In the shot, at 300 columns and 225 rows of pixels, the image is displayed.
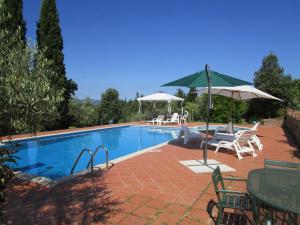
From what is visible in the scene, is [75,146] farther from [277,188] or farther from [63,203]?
[277,188]

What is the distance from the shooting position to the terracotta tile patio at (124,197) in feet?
11.0

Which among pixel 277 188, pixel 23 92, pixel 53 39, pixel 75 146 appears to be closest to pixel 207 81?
pixel 277 188

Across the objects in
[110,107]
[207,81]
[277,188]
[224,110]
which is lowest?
[277,188]

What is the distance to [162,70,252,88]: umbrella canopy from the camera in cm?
600

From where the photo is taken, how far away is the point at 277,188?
2686mm

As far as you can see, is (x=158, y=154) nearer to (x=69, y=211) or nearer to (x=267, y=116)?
(x=69, y=211)

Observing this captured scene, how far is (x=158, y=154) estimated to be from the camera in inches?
289

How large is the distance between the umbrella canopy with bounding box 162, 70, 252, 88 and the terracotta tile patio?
2166 mm

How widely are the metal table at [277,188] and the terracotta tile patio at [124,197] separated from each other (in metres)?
0.80

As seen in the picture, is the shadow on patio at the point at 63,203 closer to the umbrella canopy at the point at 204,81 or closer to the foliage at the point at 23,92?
the foliage at the point at 23,92

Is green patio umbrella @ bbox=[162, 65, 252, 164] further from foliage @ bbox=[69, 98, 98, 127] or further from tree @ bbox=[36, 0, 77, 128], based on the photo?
foliage @ bbox=[69, 98, 98, 127]

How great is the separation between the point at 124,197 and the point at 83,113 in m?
15.9

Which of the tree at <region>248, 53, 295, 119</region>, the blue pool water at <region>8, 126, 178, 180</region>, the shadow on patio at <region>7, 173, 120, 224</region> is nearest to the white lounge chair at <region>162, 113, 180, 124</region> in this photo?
the blue pool water at <region>8, 126, 178, 180</region>

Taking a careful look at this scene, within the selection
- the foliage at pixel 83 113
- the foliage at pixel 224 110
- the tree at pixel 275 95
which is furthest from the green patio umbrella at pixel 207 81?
the tree at pixel 275 95
